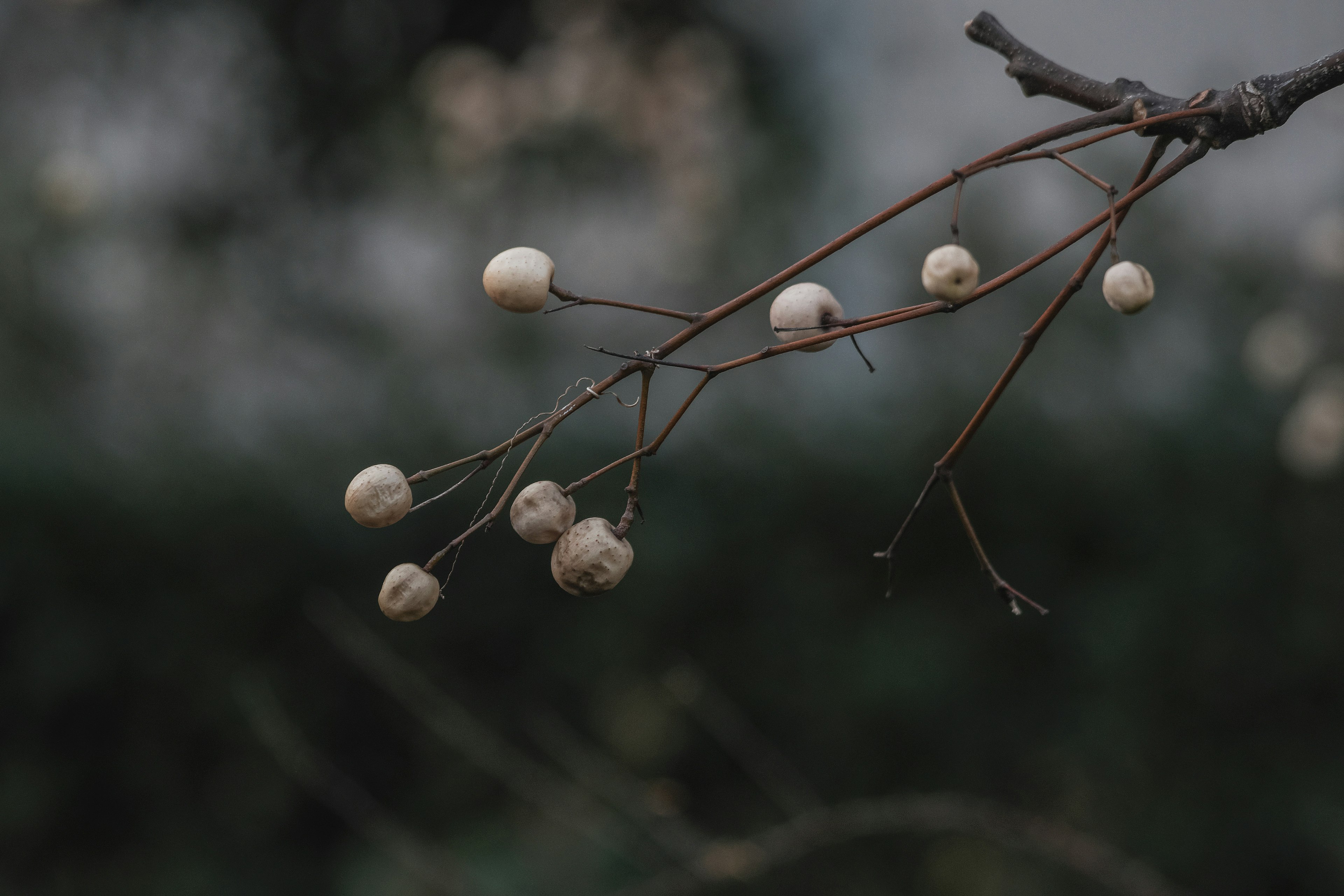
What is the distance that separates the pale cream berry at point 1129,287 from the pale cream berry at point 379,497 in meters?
0.33

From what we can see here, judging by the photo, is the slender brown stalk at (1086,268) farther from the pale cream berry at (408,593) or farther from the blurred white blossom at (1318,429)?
the blurred white blossom at (1318,429)

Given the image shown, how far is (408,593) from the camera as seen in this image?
0.48 meters

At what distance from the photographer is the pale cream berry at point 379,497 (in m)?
0.47

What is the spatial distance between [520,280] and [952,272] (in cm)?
20

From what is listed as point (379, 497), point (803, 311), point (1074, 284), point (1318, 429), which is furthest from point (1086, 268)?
point (1318, 429)

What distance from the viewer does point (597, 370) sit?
7.74ft

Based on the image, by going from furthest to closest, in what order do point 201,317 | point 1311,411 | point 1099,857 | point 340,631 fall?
1. point 201,317
2. point 1311,411
3. point 340,631
4. point 1099,857

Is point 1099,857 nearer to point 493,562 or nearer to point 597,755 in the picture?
point 597,755

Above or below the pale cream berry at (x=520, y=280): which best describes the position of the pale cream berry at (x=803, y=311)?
above

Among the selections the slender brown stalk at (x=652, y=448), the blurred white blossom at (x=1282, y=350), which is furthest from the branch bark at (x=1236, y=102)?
the blurred white blossom at (x=1282, y=350)

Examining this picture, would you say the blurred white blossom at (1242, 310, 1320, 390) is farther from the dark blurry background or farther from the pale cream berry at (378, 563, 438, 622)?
the pale cream berry at (378, 563, 438, 622)

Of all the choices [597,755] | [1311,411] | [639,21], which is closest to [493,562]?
[597,755]

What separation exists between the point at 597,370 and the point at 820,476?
62 cm

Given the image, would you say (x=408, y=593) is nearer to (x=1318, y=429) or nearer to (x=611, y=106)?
(x=1318, y=429)
